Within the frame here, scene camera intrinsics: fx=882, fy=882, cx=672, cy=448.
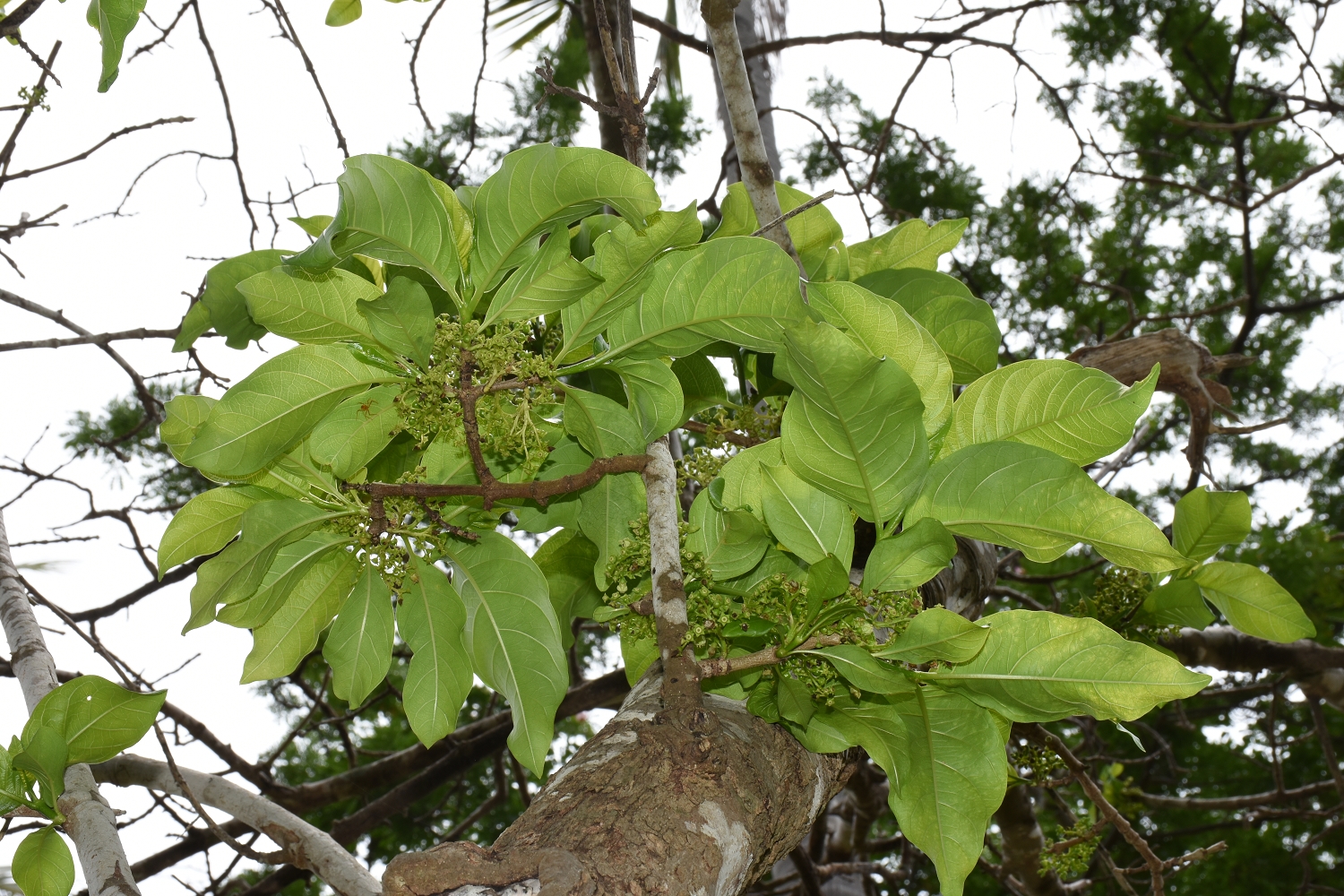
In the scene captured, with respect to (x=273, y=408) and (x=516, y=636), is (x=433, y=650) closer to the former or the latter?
(x=516, y=636)

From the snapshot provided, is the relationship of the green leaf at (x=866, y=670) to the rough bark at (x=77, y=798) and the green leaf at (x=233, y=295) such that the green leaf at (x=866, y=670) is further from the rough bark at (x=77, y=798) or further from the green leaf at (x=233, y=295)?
the rough bark at (x=77, y=798)

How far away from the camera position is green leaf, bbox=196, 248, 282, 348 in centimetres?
86

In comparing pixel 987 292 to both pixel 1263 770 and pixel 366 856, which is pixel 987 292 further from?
pixel 366 856

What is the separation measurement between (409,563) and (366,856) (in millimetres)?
2859

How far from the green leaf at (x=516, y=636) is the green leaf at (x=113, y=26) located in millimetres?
600

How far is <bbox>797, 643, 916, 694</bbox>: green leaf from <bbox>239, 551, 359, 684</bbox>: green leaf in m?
0.56

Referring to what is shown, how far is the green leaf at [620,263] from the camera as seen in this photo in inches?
30.7

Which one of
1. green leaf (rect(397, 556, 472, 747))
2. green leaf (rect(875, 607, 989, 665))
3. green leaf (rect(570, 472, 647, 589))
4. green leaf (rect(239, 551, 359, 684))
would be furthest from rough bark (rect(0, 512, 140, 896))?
green leaf (rect(875, 607, 989, 665))

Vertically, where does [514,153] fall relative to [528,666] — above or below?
above

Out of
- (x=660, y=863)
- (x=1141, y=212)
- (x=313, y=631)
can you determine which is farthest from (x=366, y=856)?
(x=1141, y=212)

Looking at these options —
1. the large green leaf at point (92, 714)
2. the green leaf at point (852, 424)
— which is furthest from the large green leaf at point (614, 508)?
the large green leaf at point (92, 714)

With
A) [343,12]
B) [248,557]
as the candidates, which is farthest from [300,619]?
[343,12]

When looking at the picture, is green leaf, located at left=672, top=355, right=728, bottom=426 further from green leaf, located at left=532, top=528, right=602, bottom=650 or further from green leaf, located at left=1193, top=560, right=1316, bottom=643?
green leaf, located at left=1193, top=560, right=1316, bottom=643

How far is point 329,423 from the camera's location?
88cm
